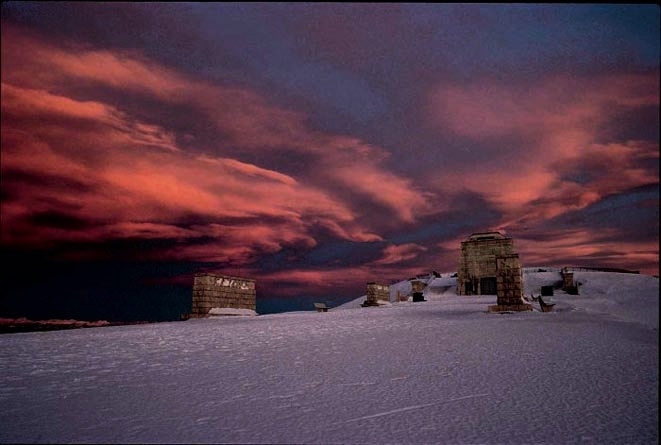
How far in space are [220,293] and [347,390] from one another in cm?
1288

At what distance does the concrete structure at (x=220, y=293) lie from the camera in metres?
14.7

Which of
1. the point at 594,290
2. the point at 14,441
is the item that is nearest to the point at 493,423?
the point at 14,441

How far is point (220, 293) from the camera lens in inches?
624

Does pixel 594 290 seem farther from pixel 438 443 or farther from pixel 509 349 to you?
pixel 438 443

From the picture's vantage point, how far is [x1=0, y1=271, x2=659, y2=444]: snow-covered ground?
2908 millimetres

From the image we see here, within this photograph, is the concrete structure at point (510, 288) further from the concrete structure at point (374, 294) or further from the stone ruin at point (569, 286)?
the stone ruin at point (569, 286)

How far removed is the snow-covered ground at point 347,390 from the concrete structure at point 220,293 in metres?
7.63

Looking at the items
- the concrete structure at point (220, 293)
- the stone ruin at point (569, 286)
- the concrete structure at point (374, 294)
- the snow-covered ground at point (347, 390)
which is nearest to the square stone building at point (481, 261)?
the stone ruin at point (569, 286)

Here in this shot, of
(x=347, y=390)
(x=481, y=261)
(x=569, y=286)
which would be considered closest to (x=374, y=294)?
(x=481, y=261)

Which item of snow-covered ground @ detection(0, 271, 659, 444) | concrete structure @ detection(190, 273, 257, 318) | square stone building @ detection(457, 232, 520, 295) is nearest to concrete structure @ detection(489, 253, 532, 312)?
snow-covered ground @ detection(0, 271, 659, 444)

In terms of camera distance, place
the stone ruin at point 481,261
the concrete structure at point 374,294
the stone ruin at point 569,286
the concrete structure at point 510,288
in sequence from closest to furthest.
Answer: the concrete structure at point 510,288
the concrete structure at point 374,294
the stone ruin at point 569,286
the stone ruin at point 481,261

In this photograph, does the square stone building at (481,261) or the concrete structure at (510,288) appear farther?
the square stone building at (481,261)

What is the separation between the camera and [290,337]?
780 centimetres

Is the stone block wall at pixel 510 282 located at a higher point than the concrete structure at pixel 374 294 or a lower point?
higher
